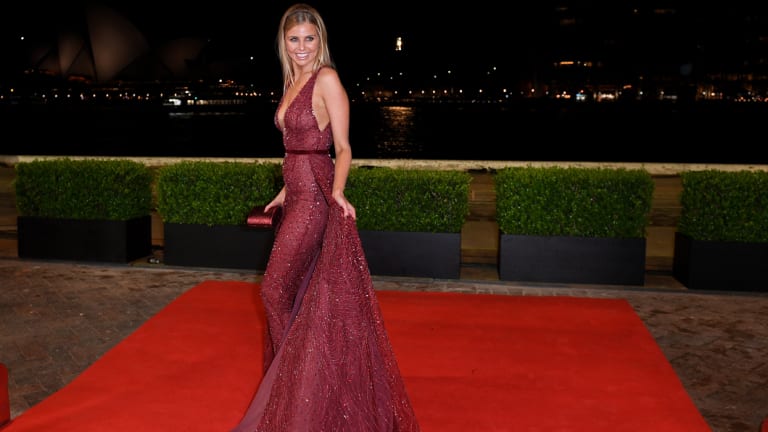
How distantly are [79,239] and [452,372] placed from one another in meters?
5.70

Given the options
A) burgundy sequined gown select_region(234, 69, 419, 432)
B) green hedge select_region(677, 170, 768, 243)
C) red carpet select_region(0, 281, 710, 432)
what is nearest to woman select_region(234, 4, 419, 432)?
burgundy sequined gown select_region(234, 69, 419, 432)

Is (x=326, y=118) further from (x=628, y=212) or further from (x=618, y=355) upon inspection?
(x=628, y=212)

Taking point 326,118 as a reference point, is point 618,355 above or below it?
below

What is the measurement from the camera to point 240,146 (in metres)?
73.8

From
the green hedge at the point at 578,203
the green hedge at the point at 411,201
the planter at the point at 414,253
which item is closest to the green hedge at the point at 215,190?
the green hedge at the point at 411,201

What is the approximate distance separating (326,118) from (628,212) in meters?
4.93

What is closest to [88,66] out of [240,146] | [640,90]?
[240,146]

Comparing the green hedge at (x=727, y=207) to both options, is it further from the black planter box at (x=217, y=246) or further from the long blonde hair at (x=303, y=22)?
the long blonde hair at (x=303, y=22)

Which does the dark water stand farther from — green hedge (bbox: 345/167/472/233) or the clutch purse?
the clutch purse

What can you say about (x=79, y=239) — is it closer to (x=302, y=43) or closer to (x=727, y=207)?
(x=302, y=43)

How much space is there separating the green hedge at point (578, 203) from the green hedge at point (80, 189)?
4474mm

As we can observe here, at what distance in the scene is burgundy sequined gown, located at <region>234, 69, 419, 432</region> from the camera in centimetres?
375

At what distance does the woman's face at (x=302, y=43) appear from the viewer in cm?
387

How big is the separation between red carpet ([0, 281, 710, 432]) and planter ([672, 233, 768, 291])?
126cm
